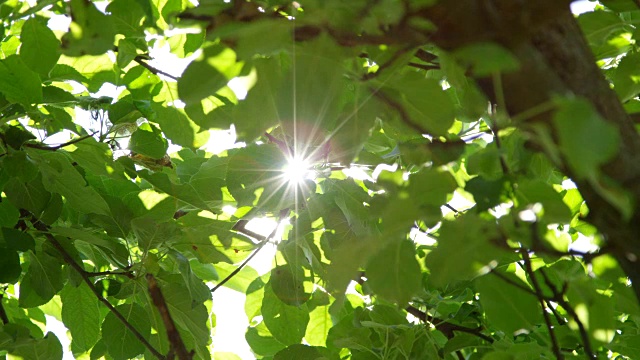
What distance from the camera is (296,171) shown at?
1.26 m

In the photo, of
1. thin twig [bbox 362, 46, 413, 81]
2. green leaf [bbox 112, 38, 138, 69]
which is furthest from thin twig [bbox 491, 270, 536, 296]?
green leaf [bbox 112, 38, 138, 69]

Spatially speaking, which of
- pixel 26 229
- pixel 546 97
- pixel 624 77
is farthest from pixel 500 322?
pixel 26 229

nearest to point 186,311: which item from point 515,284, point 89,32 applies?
point 89,32

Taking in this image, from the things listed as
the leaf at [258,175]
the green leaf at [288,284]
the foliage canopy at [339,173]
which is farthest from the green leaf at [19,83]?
the green leaf at [288,284]

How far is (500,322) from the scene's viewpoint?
758 mm

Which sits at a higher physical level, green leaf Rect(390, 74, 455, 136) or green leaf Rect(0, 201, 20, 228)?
green leaf Rect(0, 201, 20, 228)

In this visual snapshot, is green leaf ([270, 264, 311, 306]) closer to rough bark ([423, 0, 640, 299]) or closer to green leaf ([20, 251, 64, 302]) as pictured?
green leaf ([20, 251, 64, 302])

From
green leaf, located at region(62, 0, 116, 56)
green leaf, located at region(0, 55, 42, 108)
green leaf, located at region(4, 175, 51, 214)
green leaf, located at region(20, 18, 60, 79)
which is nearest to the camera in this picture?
green leaf, located at region(62, 0, 116, 56)

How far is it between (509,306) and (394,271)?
150 mm

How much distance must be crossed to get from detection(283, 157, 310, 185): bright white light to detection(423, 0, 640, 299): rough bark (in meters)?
0.55

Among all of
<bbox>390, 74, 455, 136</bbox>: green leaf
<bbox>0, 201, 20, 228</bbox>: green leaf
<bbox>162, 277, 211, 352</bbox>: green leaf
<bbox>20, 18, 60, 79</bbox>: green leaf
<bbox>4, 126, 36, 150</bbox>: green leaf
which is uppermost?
<bbox>4, 126, 36, 150</bbox>: green leaf

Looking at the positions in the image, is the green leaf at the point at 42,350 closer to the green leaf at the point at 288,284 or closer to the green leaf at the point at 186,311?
the green leaf at the point at 186,311

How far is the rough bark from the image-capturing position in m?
0.59

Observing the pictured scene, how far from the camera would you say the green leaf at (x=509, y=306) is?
0.75 metres
